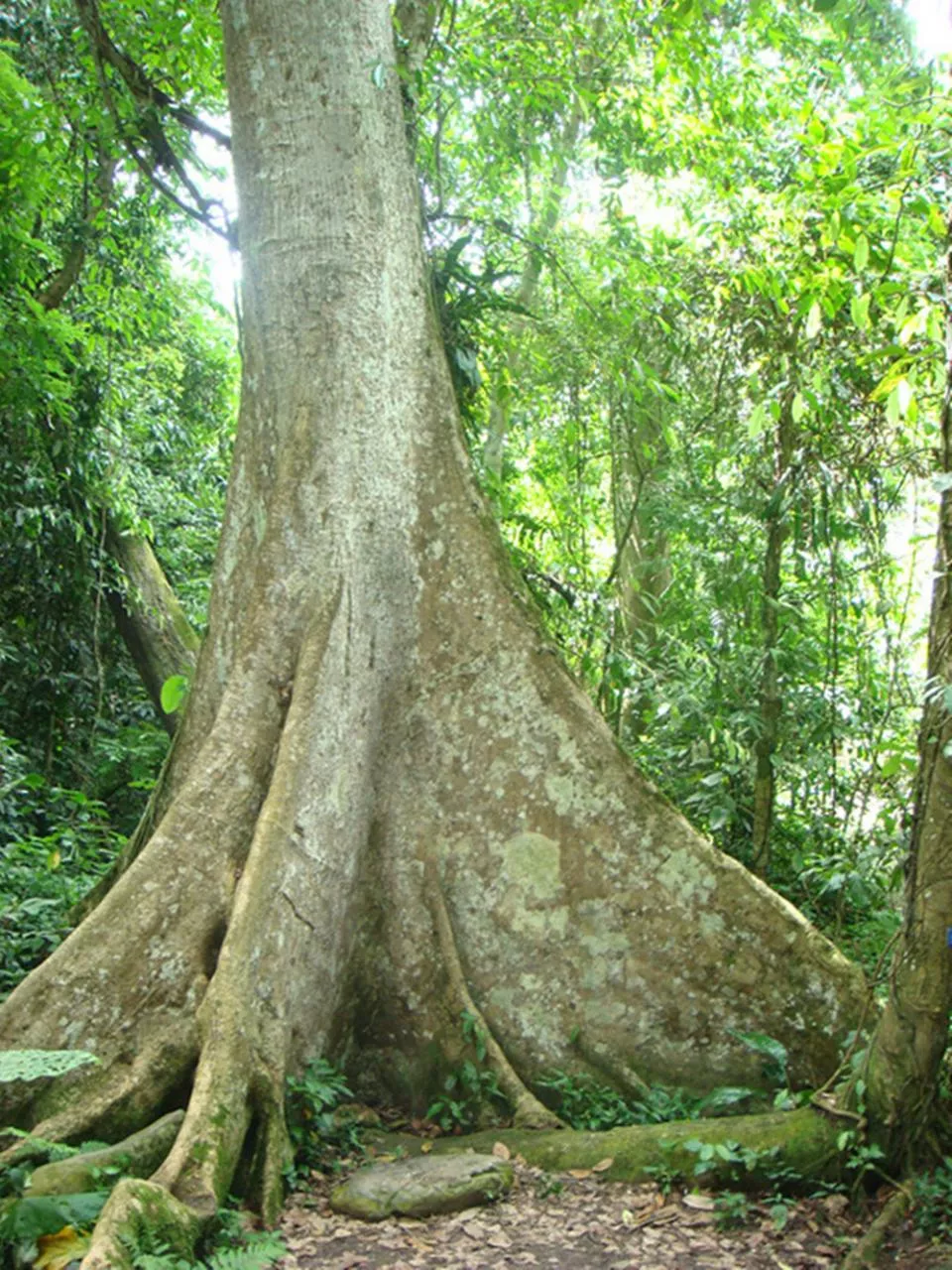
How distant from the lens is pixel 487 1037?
4613 millimetres

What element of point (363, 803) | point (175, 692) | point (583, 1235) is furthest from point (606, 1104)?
point (175, 692)

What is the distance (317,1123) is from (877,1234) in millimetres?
2002

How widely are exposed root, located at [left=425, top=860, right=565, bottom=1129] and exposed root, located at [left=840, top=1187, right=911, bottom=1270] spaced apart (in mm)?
1290

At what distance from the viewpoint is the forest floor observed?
3492 mm

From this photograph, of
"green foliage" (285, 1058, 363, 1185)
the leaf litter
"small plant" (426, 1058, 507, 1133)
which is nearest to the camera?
the leaf litter

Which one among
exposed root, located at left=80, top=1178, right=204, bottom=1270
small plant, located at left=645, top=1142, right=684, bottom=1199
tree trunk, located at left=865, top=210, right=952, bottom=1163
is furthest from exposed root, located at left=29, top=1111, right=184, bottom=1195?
tree trunk, located at left=865, top=210, right=952, bottom=1163

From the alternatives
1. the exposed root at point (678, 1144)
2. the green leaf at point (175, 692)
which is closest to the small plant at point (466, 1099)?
the exposed root at point (678, 1144)

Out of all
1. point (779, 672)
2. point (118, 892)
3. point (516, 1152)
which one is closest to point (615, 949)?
point (516, 1152)

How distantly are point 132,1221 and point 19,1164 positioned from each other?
709mm

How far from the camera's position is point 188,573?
12.5m

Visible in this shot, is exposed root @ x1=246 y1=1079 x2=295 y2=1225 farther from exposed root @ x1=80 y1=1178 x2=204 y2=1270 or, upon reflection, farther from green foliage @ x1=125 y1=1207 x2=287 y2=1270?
exposed root @ x1=80 y1=1178 x2=204 y2=1270

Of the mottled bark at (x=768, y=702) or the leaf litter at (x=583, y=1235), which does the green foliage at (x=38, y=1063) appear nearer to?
the leaf litter at (x=583, y=1235)

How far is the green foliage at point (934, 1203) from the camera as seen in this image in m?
3.40

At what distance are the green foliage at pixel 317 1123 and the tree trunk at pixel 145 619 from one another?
6102 millimetres
